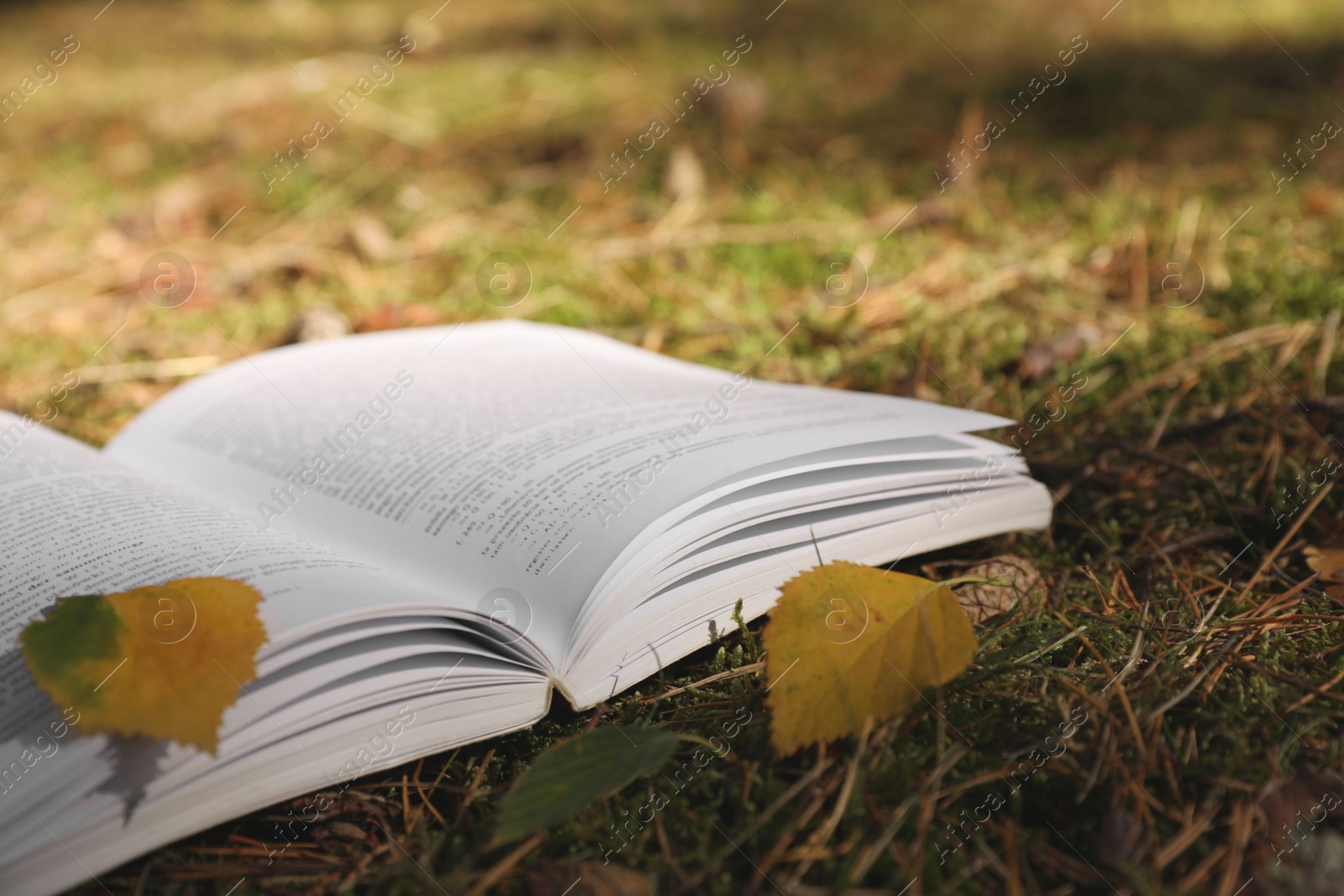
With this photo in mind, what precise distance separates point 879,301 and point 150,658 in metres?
1.60

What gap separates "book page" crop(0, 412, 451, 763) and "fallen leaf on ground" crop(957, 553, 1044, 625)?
0.63 metres

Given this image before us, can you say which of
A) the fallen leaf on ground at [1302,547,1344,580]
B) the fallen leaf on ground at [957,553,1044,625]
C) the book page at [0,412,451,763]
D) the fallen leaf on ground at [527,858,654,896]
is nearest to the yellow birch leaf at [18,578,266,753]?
the book page at [0,412,451,763]

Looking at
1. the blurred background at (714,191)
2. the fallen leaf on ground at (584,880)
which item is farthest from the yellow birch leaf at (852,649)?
the blurred background at (714,191)

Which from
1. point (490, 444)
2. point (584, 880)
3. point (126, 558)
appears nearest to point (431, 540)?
point (490, 444)

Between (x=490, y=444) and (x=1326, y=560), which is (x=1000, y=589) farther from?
(x=490, y=444)

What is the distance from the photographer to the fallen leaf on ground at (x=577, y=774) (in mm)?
750

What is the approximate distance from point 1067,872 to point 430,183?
280cm

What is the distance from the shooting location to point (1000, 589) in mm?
1161

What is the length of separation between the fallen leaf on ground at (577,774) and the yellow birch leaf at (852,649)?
0.11 m

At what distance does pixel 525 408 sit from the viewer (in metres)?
1.26

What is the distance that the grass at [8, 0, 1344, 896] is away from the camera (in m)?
0.79

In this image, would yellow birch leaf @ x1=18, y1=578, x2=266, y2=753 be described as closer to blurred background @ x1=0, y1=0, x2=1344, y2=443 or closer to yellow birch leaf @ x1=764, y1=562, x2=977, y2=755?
yellow birch leaf @ x1=764, y1=562, x2=977, y2=755

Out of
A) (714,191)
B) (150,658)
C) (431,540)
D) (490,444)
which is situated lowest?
A: (150,658)

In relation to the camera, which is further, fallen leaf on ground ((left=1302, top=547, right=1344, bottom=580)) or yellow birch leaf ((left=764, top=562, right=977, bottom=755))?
fallen leaf on ground ((left=1302, top=547, right=1344, bottom=580))
